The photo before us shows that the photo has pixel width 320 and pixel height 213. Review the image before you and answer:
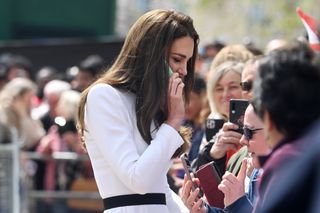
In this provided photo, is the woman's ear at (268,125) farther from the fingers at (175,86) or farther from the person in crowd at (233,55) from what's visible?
the person in crowd at (233,55)

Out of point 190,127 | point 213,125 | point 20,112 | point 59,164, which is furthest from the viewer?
point 59,164

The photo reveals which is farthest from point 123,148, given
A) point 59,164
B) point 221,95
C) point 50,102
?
point 50,102

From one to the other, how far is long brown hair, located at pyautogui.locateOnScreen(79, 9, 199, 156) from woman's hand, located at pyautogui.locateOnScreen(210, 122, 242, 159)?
84 cm

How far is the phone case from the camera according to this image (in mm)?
5102

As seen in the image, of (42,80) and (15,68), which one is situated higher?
(15,68)

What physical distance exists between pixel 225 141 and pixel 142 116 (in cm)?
111

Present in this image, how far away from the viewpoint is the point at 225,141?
5.93 metres

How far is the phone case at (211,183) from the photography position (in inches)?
A: 201

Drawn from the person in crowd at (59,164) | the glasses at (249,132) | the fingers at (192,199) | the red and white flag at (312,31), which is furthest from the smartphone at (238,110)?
the person in crowd at (59,164)

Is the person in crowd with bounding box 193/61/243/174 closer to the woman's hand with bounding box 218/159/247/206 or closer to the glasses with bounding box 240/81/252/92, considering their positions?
the glasses with bounding box 240/81/252/92

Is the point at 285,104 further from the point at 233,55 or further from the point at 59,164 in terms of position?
the point at 59,164

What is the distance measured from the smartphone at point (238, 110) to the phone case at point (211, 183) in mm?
487

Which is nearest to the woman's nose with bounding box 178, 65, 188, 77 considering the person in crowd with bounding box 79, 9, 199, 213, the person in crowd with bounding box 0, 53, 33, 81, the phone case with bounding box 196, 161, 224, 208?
the person in crowd with bounding box 79, 9, 199, 213

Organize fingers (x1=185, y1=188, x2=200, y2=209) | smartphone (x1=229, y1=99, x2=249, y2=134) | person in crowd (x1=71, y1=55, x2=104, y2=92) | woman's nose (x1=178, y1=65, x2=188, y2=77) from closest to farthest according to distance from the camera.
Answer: fingers (x1=185, y1=188, x2=200, y2=209)
woman's nose (x1=178, y1=65, x2=188, y2=77)
smartphone (x1=229, y1=99, x2=249, y2=134)
person in crowd (x1=71, y1=55, x2=104, y2=92)
